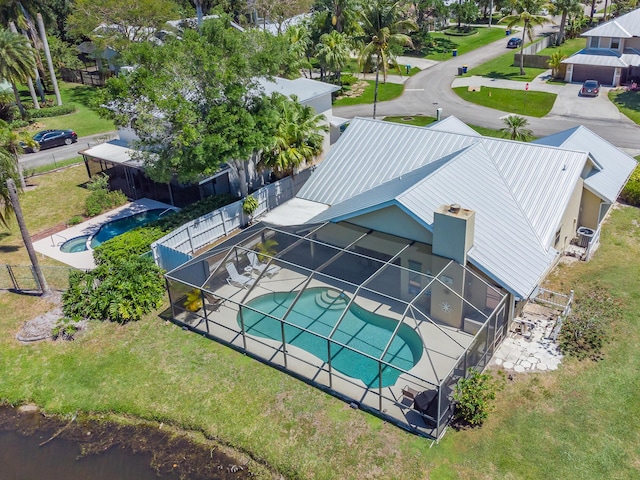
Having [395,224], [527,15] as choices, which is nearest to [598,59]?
[527,15]

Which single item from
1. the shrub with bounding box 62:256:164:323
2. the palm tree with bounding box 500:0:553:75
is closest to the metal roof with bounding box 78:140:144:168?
the shrub with bounding box 62:256:164:323

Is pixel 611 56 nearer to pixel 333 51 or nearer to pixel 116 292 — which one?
pixel 333 51

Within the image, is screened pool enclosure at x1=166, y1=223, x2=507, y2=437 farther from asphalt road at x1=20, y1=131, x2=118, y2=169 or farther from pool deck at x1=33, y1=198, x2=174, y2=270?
asphalt road at x1=20, y1=131, x2=118, y2=169

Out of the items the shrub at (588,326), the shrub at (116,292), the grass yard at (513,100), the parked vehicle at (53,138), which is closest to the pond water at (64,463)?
the shrub at (116,292)

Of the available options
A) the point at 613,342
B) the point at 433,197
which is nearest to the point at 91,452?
the point at 433,197

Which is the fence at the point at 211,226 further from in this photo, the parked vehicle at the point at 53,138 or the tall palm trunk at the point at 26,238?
the parked vehicle at the point at 53,138

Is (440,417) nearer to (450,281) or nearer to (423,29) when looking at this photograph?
(450,281)
